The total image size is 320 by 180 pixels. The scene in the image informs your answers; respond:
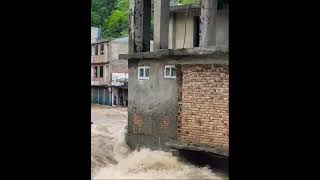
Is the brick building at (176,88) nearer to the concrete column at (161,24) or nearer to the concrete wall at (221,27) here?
the concrete column at (161,24)

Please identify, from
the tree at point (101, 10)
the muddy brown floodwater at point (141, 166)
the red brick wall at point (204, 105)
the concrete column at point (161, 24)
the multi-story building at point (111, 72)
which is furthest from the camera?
the tree at point (101, 10)

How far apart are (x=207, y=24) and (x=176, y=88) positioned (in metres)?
2.19

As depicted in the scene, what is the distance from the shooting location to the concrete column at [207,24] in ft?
38.1

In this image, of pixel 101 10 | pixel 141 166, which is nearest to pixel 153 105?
pixel 141 166

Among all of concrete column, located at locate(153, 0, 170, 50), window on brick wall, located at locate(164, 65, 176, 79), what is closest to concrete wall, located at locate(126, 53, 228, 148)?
window on brick wall, located at locate(164, 65, 176, 79)

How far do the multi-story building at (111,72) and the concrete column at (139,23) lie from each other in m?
19.0

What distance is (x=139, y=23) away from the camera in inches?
488

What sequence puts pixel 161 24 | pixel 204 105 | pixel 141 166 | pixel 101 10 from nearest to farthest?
pixel 204 105 → pixel 141 166 → pixel 161 24 → pixel 101 10

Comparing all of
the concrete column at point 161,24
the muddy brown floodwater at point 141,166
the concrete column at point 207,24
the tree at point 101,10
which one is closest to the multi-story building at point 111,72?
the tree at point 101,10

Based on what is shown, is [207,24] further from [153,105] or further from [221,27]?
[221,27]
